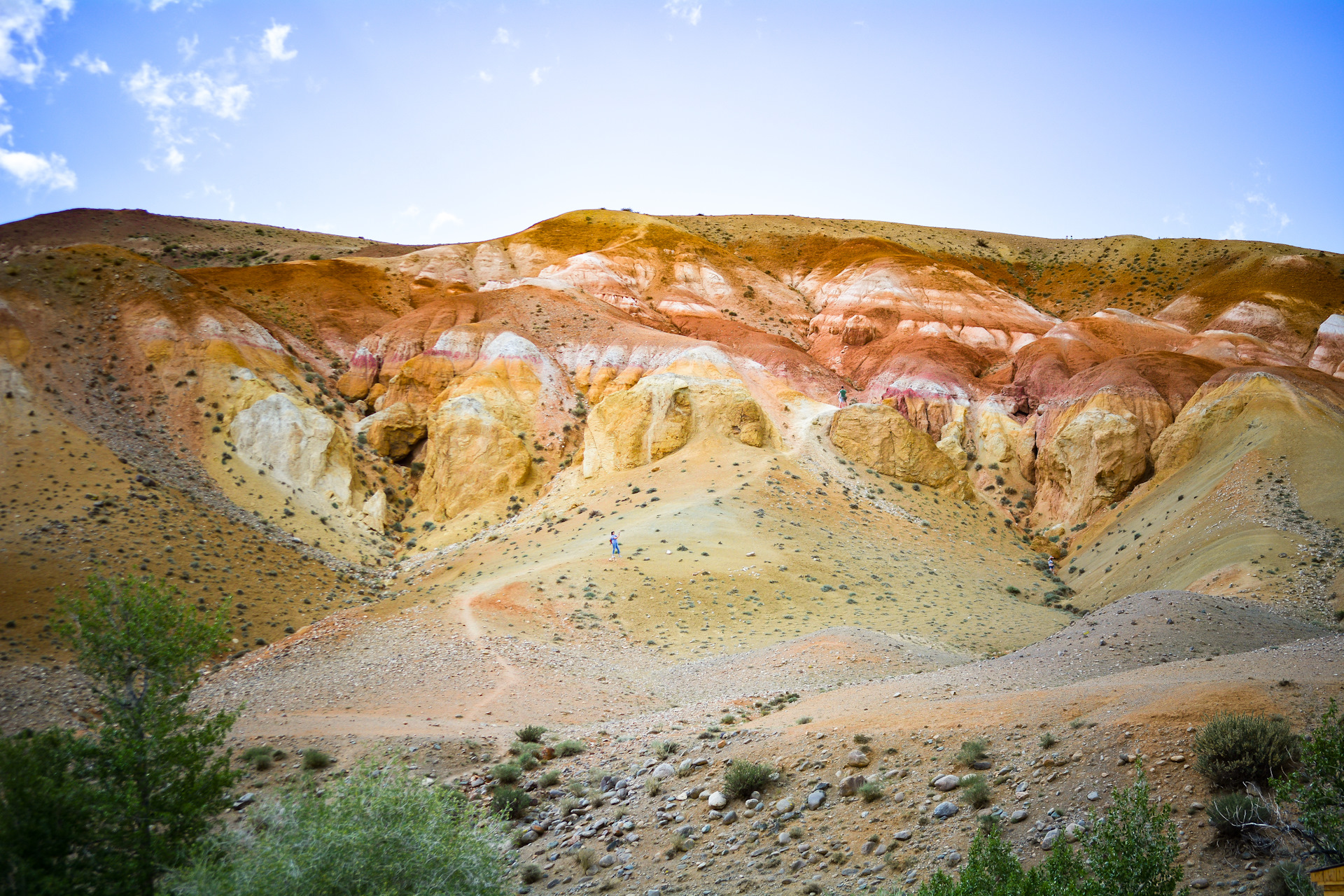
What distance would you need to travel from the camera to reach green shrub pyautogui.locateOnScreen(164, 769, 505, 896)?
7.23m

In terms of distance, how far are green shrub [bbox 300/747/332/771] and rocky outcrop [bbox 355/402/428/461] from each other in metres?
31.9

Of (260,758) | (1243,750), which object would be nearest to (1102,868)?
(1243,750)

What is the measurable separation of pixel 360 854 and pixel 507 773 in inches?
219

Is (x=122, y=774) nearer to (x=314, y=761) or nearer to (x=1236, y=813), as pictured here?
(x=314, y=761)

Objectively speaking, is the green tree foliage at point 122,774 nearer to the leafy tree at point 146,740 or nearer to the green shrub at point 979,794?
the leafy tree at point 146,740

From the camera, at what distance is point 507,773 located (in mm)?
12828

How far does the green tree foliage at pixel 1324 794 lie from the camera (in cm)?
587

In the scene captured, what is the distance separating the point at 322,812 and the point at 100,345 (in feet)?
128

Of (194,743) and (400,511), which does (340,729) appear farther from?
(400,511)

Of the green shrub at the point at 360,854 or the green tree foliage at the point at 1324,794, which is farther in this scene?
the green shrub at the point at 360,854

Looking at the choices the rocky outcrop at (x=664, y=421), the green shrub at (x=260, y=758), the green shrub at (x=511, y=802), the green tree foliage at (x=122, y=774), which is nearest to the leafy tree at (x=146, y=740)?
the green tree foliage at (x=122, y=774)

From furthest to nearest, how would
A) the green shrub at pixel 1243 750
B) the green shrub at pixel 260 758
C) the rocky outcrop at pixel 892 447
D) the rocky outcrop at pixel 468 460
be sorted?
the rocky outcrop at pixel 892 447, the rocky outcrop at pixel 468 460, the green shrub at pixel 260 758, the green shrub at pixel 1243 750

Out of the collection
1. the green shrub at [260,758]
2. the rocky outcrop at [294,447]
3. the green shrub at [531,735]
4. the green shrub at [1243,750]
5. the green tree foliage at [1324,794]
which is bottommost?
the green shrub at [531,735]

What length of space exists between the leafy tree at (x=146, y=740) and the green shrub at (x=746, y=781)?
656 cm
